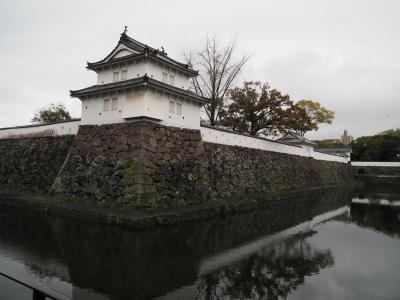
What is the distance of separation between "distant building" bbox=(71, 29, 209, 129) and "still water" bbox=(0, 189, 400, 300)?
4820mm

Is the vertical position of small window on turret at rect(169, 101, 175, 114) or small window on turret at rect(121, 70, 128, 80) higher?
small window on turret at rect(121, 70, 128, 80)

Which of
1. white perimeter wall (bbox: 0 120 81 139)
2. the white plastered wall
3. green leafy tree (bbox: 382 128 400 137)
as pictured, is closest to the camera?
the white plastered wall

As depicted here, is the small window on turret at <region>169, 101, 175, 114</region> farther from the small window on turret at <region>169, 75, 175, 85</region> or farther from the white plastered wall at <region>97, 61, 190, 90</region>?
the small window on turret at <region>169, 75, 175, 85</region>

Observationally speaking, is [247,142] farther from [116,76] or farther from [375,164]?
[375,164]

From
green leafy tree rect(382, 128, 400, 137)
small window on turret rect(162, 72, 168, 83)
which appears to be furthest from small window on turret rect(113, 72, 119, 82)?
green leafy tree rect(382, 128, 400, 137)

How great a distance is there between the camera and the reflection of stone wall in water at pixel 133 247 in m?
5.81

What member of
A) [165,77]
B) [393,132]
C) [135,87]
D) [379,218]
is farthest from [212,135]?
[393,132]

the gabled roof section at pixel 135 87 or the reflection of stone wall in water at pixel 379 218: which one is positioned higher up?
the gabled roof section at pixel 135 87

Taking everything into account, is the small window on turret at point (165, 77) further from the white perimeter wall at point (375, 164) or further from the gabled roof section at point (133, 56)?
the white perimeter wall at point (375, 164)

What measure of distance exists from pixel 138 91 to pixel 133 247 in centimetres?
686

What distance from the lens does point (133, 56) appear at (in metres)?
13.6

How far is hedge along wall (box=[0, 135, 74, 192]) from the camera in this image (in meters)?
15.5

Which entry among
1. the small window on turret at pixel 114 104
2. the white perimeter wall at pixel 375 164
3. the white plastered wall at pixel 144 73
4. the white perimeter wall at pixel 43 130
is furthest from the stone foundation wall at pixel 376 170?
the white perimeter wall at pixel 43 130

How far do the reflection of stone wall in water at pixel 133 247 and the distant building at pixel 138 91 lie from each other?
4796 mm
